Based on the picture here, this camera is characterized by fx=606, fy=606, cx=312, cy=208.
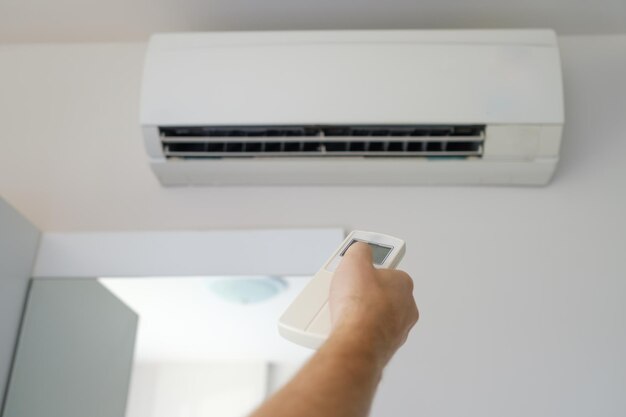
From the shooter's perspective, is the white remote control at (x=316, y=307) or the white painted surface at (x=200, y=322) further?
the white painted surface at (x=200, y=322)

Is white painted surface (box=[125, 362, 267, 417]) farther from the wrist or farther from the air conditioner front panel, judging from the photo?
the wrist

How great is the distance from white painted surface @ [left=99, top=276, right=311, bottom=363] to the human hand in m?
0.56

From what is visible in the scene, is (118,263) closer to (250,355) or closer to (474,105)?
(250,355)

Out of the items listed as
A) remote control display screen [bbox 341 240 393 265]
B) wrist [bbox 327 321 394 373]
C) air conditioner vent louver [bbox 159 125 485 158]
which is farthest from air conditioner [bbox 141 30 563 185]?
wrist [bbox 327 321 394 373]

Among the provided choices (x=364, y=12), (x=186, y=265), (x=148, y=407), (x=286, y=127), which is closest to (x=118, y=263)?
(x=186, y=265)

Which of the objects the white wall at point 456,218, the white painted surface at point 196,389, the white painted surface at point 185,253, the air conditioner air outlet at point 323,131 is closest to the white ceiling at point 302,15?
the white wall at point 456,218

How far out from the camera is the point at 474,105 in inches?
44.0

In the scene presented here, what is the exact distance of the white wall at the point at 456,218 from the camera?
1068mm

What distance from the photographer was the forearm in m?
0.39

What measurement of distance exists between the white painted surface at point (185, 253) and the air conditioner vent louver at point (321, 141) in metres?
0.16

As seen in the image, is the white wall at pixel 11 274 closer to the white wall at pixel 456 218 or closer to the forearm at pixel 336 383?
the white wall at pixel 456 218

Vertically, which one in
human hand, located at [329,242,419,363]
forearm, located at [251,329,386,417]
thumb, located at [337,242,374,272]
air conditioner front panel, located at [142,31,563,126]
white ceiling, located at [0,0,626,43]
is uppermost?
white ceiling, located at [0,0,626,43]

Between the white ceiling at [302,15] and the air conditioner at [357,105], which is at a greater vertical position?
the white ceiling at [302,15]

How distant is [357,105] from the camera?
44.3 inches
